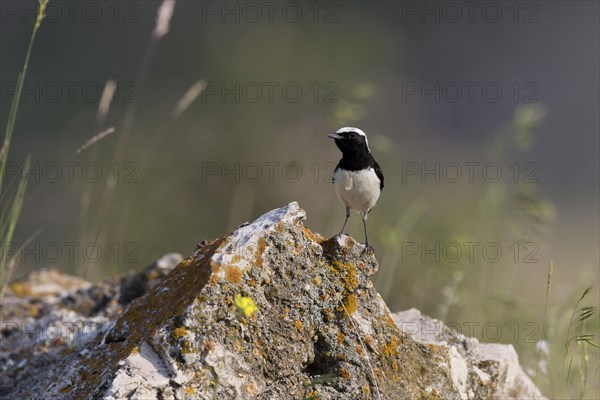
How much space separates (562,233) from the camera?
15109 mm

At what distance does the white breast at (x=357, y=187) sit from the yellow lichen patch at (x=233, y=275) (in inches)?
65.6

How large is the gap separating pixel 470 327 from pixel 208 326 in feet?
10.2

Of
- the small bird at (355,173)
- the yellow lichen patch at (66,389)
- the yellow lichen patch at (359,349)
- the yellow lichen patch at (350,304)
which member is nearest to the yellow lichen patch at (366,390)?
the yellow lichen patch at (359,349)

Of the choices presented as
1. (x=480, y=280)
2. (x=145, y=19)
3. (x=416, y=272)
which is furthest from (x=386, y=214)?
(x=145, y=19)

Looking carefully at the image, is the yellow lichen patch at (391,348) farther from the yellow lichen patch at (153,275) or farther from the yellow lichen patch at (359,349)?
the yellow lichen patch at (153,275)

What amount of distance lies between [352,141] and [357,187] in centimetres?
31

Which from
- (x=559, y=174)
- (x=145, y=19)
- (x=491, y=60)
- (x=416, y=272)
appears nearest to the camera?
(x=416, y=272)

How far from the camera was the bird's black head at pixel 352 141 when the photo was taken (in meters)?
5.10

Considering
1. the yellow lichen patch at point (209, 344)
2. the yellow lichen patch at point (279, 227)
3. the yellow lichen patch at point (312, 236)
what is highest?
the yellow lichen patch at point (312, 236)

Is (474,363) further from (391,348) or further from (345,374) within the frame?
(345,374)

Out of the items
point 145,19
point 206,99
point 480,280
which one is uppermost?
point 145,19

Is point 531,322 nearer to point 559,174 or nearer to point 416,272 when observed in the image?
point 416,272

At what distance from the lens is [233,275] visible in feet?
11.4

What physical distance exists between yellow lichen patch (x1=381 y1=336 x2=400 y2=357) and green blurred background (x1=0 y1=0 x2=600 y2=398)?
901 mm
